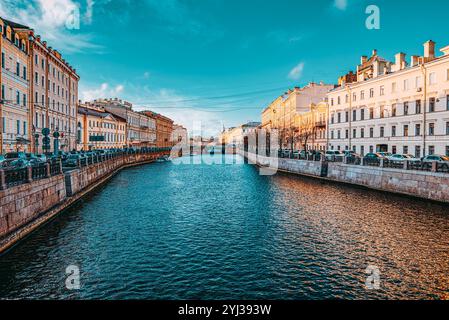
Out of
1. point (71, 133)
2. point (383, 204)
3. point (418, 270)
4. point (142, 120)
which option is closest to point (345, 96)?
point (383, 204)

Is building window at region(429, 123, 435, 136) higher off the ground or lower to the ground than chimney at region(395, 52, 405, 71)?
lower

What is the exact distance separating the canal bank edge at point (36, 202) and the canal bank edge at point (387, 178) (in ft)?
78.8

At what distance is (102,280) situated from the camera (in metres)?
9.78

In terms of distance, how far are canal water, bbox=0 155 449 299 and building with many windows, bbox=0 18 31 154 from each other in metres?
18.6

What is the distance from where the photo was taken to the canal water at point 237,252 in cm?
931

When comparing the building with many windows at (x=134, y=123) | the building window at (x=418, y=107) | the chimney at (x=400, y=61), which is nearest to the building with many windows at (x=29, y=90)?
the building with many windows at (x=134, y=123)

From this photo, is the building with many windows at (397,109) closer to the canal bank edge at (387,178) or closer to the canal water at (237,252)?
the canal bank edge at (387,178)

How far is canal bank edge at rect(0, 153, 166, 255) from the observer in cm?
1194

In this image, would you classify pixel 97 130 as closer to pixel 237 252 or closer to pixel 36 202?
pixel 36 202

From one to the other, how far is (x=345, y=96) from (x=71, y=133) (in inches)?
1894

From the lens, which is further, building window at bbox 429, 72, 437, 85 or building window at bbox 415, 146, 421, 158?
building window at bbox 415, 146, 421, 158

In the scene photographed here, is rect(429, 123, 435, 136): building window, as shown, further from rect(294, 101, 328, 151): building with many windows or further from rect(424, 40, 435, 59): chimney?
rect(294, 101, 328, 151): building with many windows

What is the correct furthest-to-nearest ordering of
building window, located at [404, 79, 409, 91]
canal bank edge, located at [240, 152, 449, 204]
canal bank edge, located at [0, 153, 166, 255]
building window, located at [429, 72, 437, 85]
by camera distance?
building window, located at [404, 79, 409, 91] < building window, located at [429, 72, 437, 85] < canal bank edge, located at [240, 152, 449, 204] < canal bank edge, located at [0, 153, 166, 255]

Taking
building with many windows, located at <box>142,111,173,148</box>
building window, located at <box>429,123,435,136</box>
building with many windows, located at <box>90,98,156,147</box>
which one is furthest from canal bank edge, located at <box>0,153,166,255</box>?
building with many windows, located at <box>142,111,173,148</box>
